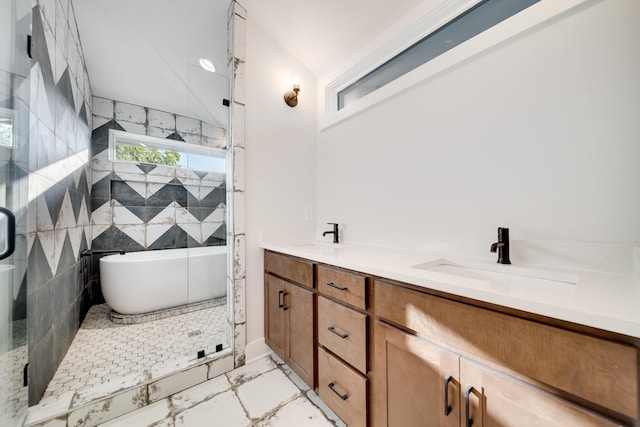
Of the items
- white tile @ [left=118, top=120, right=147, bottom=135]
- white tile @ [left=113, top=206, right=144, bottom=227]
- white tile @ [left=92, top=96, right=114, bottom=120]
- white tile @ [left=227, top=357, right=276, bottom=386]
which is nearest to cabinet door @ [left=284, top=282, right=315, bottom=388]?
white tile @ [left=227, top=357, right=276, bottom=386]

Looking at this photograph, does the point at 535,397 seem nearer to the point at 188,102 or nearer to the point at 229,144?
the point at 229,144

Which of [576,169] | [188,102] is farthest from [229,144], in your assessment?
[576,169]

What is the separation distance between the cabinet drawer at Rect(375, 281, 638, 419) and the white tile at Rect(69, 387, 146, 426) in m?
1.63

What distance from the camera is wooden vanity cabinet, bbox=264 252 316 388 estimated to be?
4.58 ft

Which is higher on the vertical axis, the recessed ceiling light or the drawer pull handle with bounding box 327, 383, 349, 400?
the recessed ceiling light

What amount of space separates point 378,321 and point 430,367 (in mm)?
245

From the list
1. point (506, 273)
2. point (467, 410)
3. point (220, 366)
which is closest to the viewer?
point (467, 410)

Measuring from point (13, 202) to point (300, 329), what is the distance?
62.3 inches

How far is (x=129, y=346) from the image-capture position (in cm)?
192

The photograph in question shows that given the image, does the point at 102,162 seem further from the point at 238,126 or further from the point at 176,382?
the point at 176,382

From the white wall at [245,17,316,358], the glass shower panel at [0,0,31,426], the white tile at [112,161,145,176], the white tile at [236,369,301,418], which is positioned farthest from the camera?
the white tile at [112,161,145,176]

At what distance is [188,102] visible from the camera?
2.55 metres

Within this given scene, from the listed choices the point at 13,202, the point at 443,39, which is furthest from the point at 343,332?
the point at 443,39

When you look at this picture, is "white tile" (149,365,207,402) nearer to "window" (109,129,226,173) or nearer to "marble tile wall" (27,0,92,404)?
"marble tile wall" (27,0,92,404)
